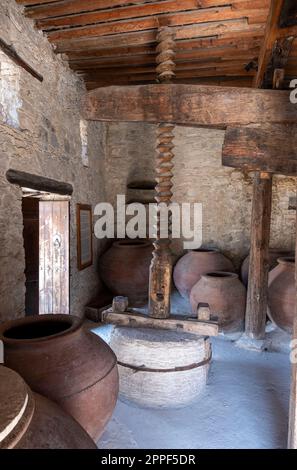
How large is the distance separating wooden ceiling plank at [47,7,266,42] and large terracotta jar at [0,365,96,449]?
321cm

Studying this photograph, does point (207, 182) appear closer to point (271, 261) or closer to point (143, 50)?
point (271, 261)

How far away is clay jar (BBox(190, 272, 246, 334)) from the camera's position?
4.37 meters

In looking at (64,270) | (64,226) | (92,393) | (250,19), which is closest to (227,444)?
(92,393)

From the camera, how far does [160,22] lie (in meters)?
3.05

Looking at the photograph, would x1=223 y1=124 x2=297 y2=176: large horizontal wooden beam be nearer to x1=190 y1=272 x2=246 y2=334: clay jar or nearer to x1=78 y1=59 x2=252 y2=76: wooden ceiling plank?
x1=78 y1=59 x2=252 y2=76: wooden ceiling plank

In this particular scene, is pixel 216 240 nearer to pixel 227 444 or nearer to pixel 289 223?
pixel 289 223

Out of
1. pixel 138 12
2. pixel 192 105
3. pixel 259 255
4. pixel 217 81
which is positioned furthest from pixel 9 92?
pixel 259 255

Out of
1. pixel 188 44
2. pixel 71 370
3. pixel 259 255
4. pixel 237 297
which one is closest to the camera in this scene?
pixel 71 370

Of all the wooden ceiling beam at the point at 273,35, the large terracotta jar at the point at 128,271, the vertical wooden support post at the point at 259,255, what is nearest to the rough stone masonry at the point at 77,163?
the large terracotta jar at the point at 128,271

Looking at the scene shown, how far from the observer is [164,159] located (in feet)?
10.2

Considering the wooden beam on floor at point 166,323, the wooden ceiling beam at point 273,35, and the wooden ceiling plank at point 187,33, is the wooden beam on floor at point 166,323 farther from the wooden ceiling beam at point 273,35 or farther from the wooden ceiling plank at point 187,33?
the wooden ceiling plank at point 187,33

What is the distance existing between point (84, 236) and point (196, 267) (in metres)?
1.92

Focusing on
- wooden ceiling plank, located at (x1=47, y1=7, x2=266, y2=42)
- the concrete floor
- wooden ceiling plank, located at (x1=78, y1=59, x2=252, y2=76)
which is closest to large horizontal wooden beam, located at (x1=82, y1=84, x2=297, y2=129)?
wooden ceiling plank, located at (x1=47, y1=7, x2=266, y2=42)

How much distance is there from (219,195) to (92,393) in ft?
15.5
